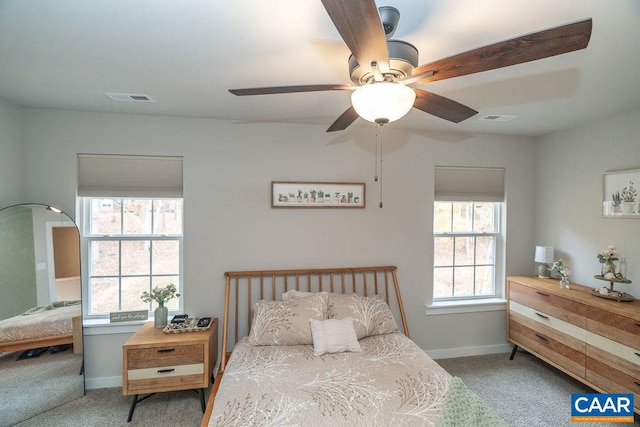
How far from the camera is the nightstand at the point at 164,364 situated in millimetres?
2252

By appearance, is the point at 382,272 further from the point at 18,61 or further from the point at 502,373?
the point at 18,61

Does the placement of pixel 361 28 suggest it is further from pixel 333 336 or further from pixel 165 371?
pixel 165 371

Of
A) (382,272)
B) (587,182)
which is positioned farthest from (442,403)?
(587,182)

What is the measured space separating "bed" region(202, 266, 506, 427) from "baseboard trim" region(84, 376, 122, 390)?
104 cm

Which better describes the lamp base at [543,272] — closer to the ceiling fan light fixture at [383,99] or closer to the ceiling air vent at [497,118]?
the ceiling air vent at [497,118]

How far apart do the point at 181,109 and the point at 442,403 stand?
117 inches

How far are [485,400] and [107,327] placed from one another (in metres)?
3.47

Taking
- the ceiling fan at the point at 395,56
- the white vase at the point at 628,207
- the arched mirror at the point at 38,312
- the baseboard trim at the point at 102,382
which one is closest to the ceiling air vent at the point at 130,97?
the arched mirror at the point at 38,312

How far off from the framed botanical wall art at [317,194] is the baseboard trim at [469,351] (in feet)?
6.14

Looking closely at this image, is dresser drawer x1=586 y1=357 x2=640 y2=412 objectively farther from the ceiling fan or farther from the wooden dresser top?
the ceiling fan

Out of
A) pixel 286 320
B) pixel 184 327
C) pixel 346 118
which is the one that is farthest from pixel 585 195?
pixel 184 327

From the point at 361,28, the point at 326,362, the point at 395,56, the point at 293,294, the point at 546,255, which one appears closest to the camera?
the point at 361,28

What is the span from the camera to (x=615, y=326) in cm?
226
